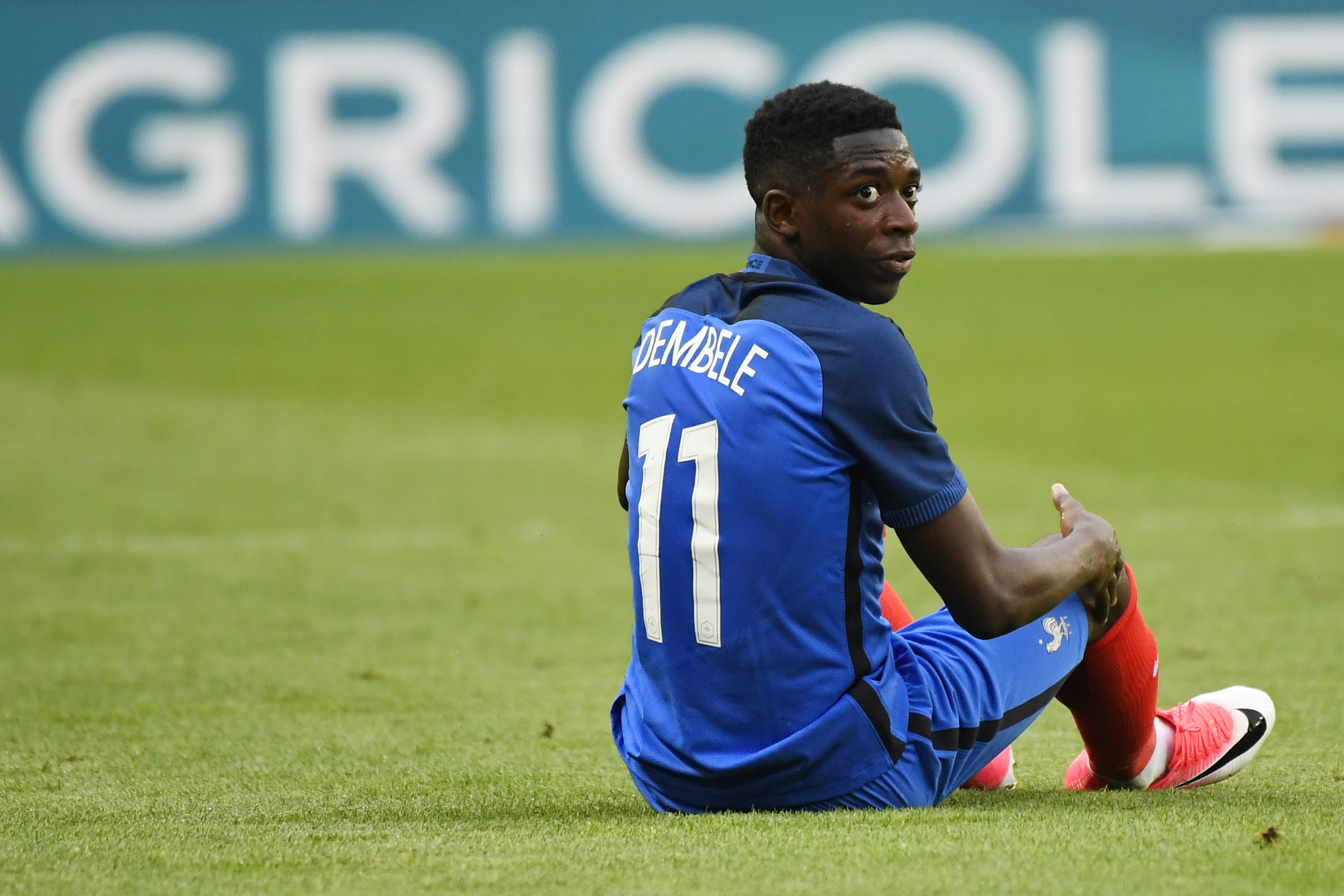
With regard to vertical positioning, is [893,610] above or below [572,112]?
below

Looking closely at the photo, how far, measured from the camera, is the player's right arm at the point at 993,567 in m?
2.98

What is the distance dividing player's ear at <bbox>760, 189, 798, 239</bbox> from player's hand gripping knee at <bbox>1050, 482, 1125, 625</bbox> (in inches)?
26.2

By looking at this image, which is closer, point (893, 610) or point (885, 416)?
point (885, 416)

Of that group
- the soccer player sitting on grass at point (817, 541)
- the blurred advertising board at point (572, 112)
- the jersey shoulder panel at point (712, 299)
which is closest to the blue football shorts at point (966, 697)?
the soccer player sitting on grass at point (817, 541)

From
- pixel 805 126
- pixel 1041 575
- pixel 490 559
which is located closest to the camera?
pixel 1041 575

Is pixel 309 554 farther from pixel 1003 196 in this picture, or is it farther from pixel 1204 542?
pixel 1003 196

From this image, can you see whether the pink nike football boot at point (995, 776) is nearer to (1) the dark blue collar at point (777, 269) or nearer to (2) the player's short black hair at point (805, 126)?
(1) the dark blue collar at point (777, 269)

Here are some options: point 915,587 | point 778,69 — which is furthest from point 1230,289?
point 915,587

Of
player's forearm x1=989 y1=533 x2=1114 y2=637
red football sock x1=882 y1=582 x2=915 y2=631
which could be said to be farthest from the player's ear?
red football sock x1=882 y1=582 x2=915 y2=631

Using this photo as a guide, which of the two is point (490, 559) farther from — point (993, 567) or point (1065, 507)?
point (993, 567)

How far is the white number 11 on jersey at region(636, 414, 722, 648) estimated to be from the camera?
10.0ft

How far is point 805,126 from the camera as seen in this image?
10.4ft

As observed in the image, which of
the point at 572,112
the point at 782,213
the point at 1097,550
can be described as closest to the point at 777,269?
the point at 782,213

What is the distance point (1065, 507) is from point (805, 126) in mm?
855
